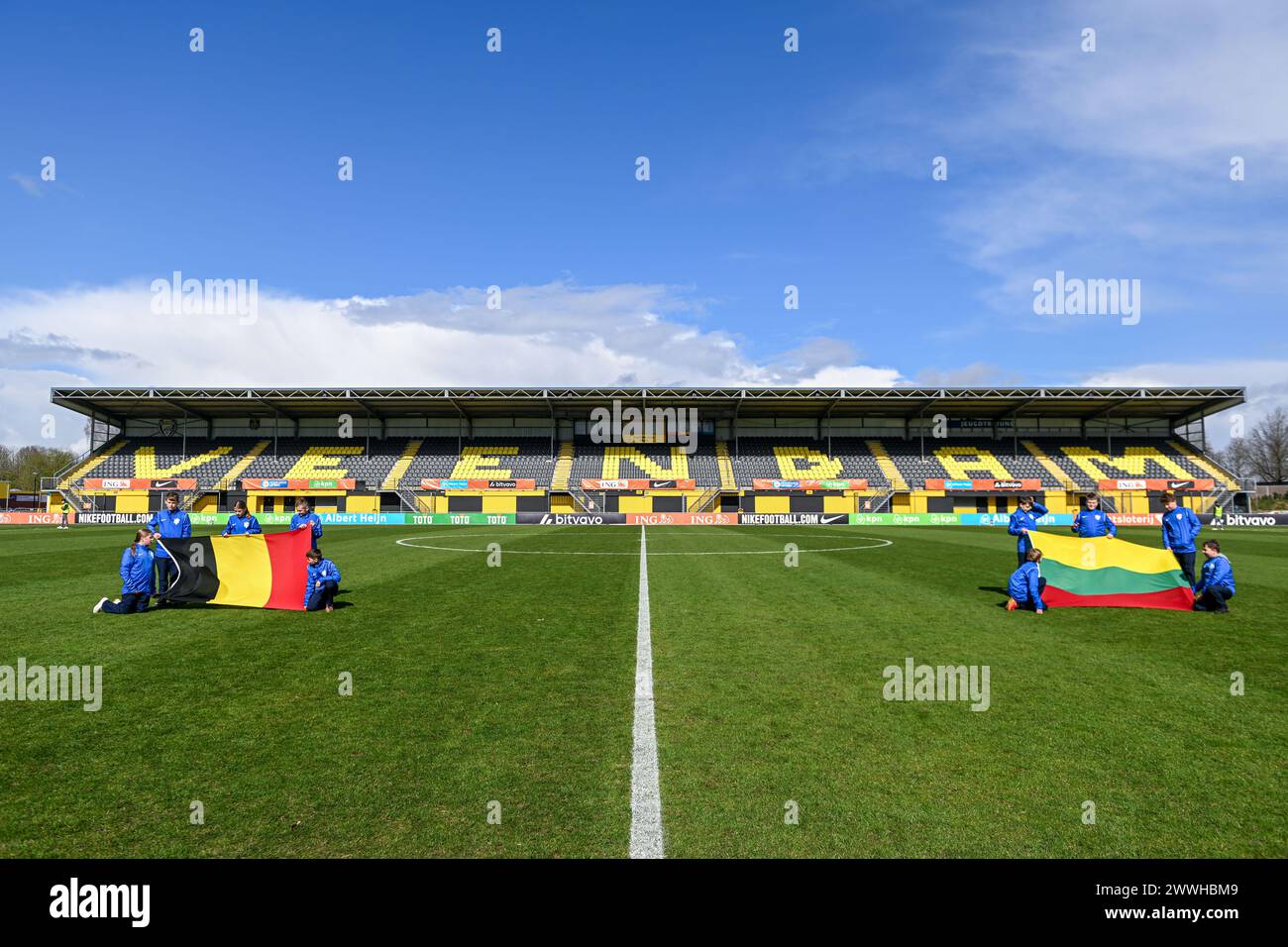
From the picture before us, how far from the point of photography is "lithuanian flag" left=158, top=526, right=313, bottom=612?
11.4 m

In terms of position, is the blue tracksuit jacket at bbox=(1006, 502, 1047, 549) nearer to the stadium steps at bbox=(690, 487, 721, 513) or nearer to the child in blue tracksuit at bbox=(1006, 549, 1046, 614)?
the child in blue tracksuit at bbox=(1006, 549, 1046, 614)

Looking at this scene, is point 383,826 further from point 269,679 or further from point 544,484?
point 544,484

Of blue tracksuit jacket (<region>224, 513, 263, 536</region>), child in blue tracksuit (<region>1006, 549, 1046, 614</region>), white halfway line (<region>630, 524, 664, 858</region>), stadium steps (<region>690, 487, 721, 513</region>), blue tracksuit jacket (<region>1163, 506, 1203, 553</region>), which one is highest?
stadium steps (<region>690, 487, 721, 513</region>)

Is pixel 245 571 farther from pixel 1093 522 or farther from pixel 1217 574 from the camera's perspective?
pixel 1217 574

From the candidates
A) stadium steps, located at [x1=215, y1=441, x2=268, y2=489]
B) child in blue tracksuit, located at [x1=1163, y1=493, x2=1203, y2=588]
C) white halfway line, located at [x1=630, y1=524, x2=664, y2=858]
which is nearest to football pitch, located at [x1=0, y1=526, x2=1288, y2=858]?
white halfway line, located at [x1=630, y1=524, x2=664, y2=858]

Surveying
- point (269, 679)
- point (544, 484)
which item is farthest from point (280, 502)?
point (269, 679)

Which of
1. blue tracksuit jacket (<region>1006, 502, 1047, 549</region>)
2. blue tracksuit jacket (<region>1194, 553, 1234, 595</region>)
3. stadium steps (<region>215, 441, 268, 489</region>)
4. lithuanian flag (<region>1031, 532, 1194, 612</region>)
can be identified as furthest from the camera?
stadium steps (<region>215, 441, 268, 489</region>)

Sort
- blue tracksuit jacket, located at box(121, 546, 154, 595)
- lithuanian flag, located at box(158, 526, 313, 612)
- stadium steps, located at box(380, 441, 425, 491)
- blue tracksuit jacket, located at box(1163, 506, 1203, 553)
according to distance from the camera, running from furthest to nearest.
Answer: stadium steps, located at box(380, 441, 425, 491) < blue tracksuit jacket, located at box(1163, 506, 1203, 553) < lithuanian flag, located at box(158, 526, 313, 612) < blue tracksuit jacket, located at box(121, 546, 154, 595)

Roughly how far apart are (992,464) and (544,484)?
36.5 m

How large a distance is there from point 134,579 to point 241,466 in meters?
52.1

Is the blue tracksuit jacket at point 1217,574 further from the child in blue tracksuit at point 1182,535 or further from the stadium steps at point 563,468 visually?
the stadium steps at point 563,468

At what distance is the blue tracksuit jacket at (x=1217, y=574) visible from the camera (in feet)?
36.1

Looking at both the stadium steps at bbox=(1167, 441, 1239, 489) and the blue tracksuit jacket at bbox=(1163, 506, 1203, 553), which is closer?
the blue tracksuit jacket at bbox=(1163, 506, 1203, 553)

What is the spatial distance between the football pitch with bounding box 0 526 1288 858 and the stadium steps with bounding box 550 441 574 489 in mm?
43220
